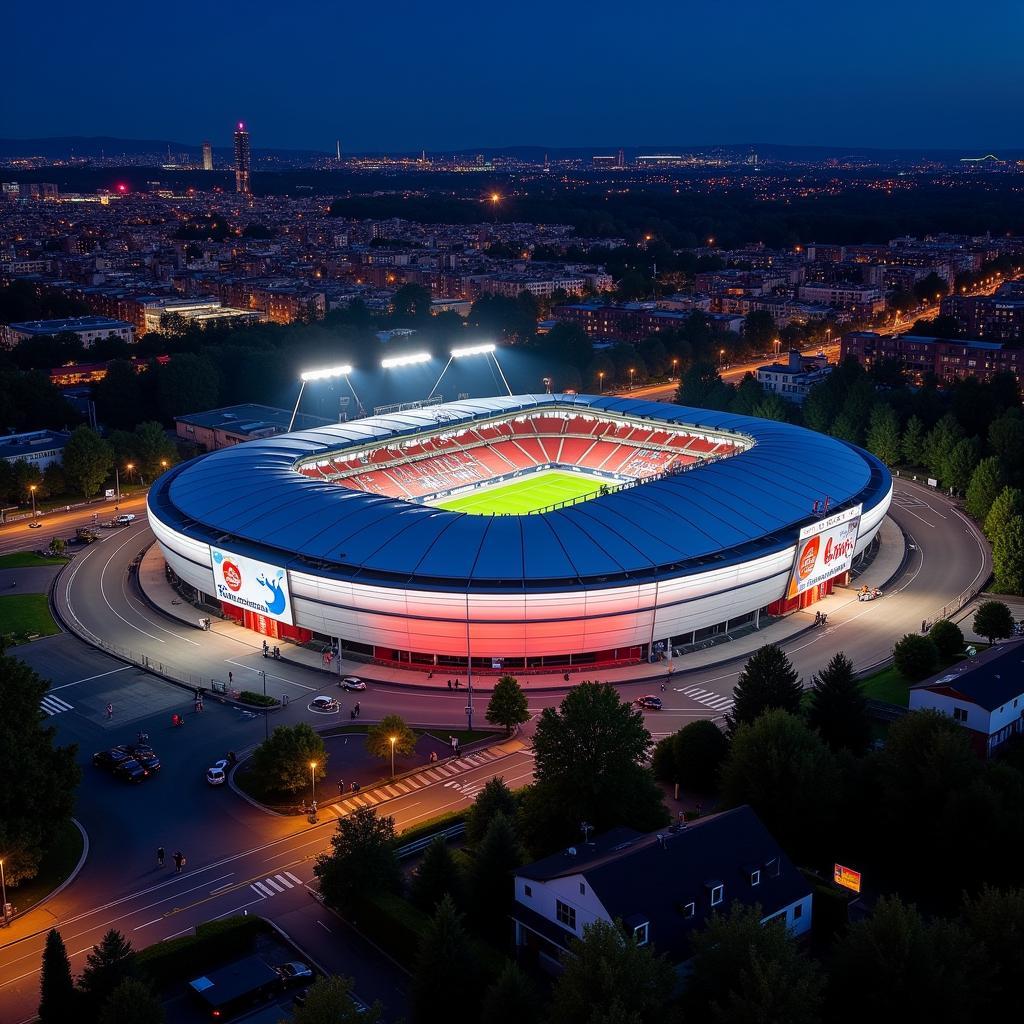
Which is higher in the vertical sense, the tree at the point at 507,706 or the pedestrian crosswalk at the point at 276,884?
the tree at the point at 507,706

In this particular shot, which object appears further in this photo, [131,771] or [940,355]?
[940,355]

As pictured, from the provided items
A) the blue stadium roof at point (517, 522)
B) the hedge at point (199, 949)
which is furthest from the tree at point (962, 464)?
the hedge at point (199, 949)

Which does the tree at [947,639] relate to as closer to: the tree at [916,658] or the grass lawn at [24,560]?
the tree at [916,658]

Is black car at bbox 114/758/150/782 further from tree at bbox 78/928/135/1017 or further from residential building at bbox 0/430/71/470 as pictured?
residential building at bbox 0/430/71/470

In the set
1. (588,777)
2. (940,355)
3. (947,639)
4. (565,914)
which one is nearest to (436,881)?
(565,914)

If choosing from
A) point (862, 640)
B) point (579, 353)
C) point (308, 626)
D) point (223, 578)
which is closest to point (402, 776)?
point (308, 626)

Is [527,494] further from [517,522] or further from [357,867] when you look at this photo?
[357,867]
